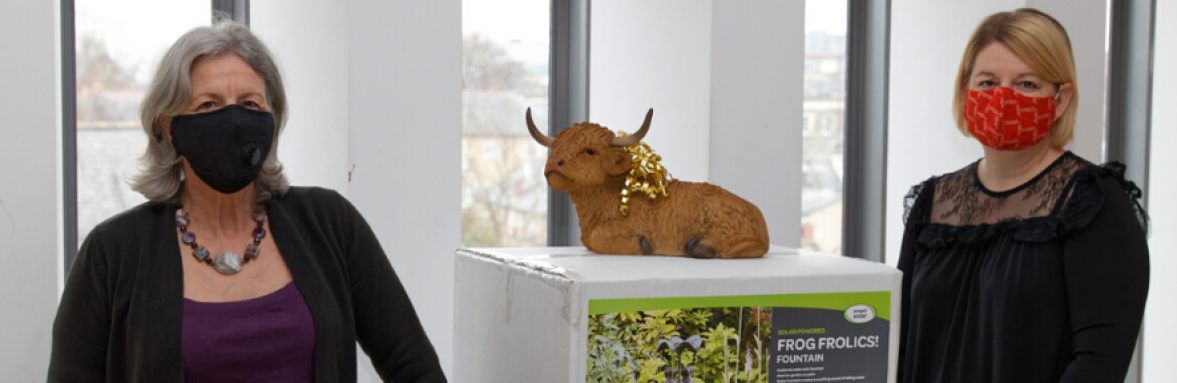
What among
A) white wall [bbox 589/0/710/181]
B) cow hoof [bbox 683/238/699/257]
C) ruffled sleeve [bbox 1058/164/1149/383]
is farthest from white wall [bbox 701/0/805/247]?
ruffled sleeve [bbox 1058/164/1149/383]

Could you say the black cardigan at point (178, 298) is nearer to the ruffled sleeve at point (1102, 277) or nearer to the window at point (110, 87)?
the ruffled sleeve at point (1102, 277)

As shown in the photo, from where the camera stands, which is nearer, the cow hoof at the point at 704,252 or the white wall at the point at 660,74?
the cow hoof at the point at 704,252

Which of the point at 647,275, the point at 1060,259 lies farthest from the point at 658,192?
the point at 1060,259

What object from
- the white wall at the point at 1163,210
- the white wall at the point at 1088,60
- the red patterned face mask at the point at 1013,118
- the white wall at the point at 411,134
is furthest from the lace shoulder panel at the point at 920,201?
the white wall at the point at 1163,210

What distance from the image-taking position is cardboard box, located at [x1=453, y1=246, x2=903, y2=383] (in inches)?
48.3

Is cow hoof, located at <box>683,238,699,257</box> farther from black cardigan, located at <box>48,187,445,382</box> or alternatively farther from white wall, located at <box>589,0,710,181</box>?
white wall, located at <box>589,0,710,181</box>

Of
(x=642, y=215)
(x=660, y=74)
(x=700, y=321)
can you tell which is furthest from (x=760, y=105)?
(x=700, y=321)

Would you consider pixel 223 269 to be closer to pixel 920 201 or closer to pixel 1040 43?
pixel 920 201

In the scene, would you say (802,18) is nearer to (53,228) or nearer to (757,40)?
(757,40)

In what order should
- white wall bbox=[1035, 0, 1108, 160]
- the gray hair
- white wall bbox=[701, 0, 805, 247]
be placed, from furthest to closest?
white wall bbox=[1035, 0, 1108, 160]
white wall bbox=[701, 0, 805, 247]
the gray hair

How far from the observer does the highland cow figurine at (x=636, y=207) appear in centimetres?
160

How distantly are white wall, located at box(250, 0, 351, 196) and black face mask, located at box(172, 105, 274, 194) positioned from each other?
28.0 inches

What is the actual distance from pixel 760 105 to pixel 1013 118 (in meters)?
0.96

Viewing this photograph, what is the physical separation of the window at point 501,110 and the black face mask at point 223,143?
61.5 inches
